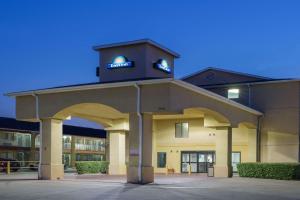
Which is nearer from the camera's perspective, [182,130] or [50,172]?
[50,172]

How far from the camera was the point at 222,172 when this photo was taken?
31.3 m

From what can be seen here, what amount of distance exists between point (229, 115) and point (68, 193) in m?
13.9

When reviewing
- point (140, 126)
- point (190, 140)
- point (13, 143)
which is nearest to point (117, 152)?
point (190, 140)

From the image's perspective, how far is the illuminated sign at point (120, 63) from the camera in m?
32.4

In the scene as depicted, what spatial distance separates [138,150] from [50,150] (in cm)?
594

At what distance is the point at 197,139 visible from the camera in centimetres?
3753

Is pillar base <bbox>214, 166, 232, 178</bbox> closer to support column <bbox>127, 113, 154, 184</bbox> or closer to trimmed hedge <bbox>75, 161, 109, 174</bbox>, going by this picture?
support column <bbox>127, 113, 154, 184</bbox>

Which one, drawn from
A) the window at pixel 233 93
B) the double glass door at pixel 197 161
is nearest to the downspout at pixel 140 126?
the window at pixel 233 93

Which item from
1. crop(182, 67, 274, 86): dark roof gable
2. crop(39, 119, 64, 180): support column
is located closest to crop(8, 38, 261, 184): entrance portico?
crop(39, 119, 64, 180): support column

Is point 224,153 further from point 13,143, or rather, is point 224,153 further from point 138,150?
point 13,143

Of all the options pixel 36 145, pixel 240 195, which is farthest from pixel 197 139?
pixel 36 145

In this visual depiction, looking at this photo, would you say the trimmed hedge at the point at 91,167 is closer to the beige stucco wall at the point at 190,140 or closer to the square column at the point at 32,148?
the beige stucco wall at the point at 190,140

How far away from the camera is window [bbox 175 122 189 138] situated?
125ft

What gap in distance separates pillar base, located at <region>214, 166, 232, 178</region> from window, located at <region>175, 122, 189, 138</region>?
6799 millimetres
